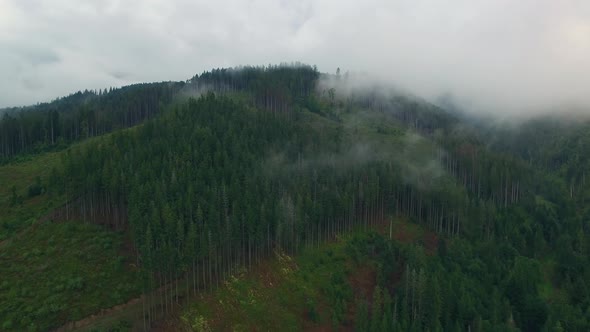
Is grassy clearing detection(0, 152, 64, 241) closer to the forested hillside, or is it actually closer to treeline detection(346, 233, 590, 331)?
the forested hillside

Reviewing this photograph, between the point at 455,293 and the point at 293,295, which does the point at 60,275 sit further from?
the point at 455,293

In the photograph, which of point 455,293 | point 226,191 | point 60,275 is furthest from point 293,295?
point 60,275

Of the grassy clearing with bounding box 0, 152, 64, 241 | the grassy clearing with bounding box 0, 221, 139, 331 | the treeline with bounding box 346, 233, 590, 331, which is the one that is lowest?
the treeline with bounding box 346, 233, 590, 331

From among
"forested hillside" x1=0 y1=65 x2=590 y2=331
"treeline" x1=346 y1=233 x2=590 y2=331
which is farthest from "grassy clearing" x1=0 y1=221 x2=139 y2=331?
"treeline" x1=346 y1=233 x2=590 y2=331

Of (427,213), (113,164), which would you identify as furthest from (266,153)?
(427,213)

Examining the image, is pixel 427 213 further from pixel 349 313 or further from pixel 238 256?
pixel 238 256

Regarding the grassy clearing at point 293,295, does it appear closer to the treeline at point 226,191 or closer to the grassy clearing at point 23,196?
the treeline at point 226,191

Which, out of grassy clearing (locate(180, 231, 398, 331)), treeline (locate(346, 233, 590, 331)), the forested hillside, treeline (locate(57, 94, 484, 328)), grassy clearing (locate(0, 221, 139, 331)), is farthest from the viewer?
treeline (locate(57, 94, 484, 328))

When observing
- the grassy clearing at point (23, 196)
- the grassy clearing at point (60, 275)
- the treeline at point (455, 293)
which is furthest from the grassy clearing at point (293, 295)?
the grassy clearing at point (23, 196)
